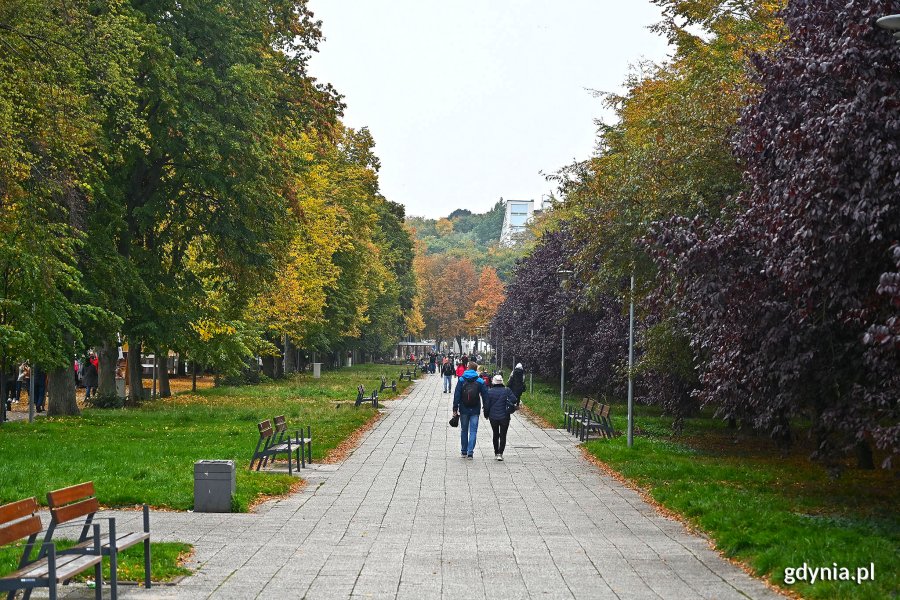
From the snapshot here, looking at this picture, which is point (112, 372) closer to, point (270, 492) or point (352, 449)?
point (352, 449)

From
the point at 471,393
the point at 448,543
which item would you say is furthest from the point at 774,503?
the point at 471,393

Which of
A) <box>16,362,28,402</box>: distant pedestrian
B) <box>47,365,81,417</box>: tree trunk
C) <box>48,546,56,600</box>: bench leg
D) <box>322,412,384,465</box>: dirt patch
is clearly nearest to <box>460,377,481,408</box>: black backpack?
<box>322,412,384,465</box>: dirt patch

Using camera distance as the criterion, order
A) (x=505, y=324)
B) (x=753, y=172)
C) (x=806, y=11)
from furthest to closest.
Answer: (x=505, y=324) → (x=753, y=172) → (x=806, y=11)

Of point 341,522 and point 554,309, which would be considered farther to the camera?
point 554,309

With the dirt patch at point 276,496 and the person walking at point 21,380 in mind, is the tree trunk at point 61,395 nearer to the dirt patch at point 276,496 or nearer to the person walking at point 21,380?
the person walking at point 21,380

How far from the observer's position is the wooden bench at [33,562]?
6840 millimetres

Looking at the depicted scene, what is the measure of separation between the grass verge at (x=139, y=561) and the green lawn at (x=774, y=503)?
4.94 m

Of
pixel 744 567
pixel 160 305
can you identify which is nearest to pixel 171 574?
pixel 744 567

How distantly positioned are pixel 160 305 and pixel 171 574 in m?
21.2

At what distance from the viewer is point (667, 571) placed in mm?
9633

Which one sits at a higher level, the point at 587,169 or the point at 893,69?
the point at 587,169

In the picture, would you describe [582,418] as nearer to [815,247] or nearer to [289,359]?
[815,247]

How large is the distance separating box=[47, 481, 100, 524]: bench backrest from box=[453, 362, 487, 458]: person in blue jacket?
12.6 meters

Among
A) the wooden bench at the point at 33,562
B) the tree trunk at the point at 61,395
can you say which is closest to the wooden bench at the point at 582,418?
A: the tree trunk at the point at 61,395
